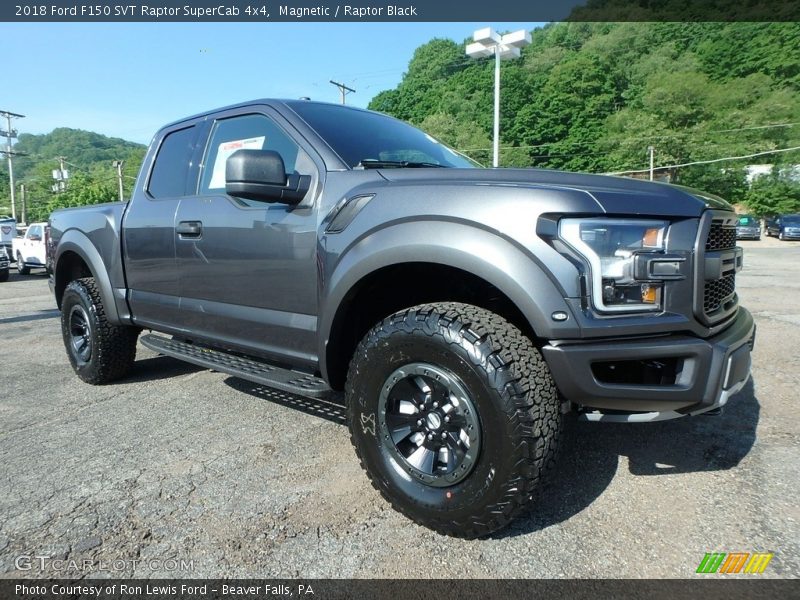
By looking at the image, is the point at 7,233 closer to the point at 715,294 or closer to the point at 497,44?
the point at 497,44

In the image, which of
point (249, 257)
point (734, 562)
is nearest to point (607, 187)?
point (734, 562)

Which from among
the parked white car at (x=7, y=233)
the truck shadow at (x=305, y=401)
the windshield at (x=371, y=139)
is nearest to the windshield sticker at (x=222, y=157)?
the windshield at (x=371, y=139)

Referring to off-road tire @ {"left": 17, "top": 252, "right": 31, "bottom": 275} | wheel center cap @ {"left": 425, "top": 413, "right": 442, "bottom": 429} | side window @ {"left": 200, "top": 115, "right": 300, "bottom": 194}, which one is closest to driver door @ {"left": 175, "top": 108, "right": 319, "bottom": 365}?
side window @ {"left": 200, "top": 115, "right": 300, "bottom": 194}

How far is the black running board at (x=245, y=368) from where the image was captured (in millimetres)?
2572

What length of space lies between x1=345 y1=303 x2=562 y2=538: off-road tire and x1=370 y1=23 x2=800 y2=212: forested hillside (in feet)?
155

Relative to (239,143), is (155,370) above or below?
below

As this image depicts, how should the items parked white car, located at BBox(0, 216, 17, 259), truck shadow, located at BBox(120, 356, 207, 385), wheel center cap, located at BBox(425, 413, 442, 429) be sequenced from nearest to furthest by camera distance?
wheel center cap, located at BBox(425, 413, 442, 429) < truck shadow, located at BBox(120, 356, 207, 385) < parked white car, located at BBox(0, 216, 17, 259)

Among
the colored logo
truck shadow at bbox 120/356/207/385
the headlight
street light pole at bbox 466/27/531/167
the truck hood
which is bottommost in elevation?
the colored logo

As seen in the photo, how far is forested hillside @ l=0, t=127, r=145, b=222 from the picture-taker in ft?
253

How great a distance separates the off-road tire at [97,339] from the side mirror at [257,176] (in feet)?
7.32

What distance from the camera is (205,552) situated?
2.06 meters

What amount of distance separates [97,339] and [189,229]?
4.92 ft

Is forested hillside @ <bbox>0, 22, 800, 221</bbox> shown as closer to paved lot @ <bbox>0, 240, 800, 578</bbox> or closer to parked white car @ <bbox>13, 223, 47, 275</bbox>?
parked white car @ <bbox>13, 223, 47, 275</bbox>

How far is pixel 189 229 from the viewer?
3.21 meters
